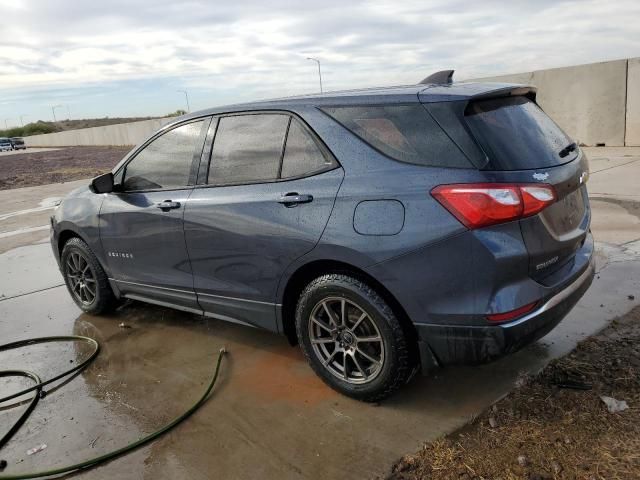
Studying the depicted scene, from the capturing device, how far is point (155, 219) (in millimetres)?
4117

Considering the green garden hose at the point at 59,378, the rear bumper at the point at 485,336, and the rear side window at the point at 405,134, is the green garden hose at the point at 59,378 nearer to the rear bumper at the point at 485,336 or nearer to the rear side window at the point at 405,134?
the rear bumper at the point at 485,336

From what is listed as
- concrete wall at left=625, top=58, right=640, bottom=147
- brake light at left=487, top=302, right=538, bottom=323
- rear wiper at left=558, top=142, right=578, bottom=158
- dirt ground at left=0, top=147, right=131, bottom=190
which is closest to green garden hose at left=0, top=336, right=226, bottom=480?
brake light at left=487, top=302, right=538, bottom=323

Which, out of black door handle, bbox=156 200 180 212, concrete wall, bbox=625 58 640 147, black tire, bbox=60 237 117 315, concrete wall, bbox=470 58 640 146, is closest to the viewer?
black door handle, bbox=156 200 180 212

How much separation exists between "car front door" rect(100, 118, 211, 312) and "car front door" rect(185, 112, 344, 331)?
13cm

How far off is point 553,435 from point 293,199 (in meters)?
1.85

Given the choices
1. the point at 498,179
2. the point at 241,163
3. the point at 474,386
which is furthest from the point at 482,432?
the point at 241,163

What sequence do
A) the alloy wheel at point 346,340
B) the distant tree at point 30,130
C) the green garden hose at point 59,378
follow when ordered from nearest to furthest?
the green garden hose at point 59,378 < the alloy wheel at point 346,340 < the distant tree at point 30,130

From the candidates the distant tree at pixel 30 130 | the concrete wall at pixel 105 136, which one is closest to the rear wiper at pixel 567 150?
the concrete wall at pixel 105 136

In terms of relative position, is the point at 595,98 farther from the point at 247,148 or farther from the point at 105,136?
the point at 105,136

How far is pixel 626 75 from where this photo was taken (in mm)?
14609

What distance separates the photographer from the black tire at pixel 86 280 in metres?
4.89

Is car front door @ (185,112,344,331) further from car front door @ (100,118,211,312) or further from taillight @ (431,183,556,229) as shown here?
taillight @ (431,183,556,229)

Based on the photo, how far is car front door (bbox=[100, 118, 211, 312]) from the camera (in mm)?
3990

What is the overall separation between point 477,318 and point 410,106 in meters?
1.16
